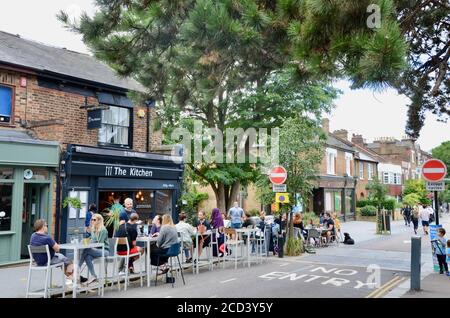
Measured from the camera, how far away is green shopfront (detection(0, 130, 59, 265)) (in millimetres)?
12148

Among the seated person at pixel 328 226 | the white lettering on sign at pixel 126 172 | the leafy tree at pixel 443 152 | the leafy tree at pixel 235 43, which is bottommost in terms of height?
the seated person at pixel 328 226

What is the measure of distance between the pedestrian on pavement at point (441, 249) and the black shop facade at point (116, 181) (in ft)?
32.8

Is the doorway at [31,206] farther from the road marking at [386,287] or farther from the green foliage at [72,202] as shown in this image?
the road marking at [386,287]

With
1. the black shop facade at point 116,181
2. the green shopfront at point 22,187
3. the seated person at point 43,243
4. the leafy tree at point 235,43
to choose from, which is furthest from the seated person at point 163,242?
the green shopfront at point 22,187

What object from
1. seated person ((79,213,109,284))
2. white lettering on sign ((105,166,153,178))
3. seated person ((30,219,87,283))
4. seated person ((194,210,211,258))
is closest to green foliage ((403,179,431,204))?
white lettering on sign ((105,166,153,178))

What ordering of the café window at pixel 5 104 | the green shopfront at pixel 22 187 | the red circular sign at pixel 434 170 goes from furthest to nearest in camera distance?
the café window at pixel 5 104
the green shopfront at pixel 22 187
the red circular sign at pixel 434 170

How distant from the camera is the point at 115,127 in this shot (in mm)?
16391

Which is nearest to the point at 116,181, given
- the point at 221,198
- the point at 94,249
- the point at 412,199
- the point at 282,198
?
the point at 282,198

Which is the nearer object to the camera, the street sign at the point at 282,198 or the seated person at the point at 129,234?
the seated person at the point at 129,234

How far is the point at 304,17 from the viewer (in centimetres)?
592

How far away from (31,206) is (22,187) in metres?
0.98

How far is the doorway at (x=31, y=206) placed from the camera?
43.2 ft
